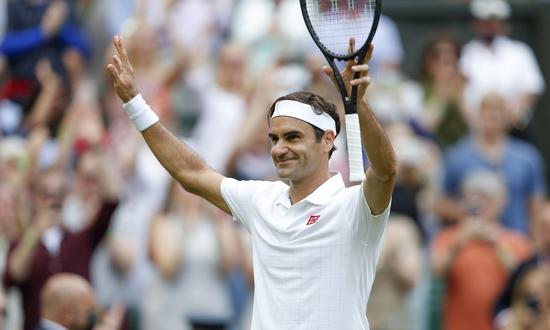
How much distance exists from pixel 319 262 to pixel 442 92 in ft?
24.9

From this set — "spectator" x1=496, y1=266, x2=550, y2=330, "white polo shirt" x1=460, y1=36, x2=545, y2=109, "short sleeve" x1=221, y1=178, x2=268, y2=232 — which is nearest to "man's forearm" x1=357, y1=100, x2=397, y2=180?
"short sleeve" x1=221, y1=178, x2=268, y2=232

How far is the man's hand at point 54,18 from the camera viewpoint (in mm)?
13242

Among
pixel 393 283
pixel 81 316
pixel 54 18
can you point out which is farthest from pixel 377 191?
pixel 54 18

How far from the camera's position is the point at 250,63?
1364 centimetres

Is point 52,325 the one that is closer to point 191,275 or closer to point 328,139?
point 191,275

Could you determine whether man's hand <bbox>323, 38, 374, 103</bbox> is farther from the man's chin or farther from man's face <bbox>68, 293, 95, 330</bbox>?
man's face <bbox>68, 293, 95, 330</bbox>

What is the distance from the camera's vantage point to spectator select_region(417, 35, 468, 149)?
1343cm

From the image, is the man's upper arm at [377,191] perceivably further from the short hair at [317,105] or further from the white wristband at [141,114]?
the white wristband at [141,114]

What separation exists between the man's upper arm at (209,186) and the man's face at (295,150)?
50cm

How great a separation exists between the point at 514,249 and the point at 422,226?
0.99m

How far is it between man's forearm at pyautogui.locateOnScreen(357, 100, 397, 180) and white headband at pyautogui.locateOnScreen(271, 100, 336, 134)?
0.54 metres

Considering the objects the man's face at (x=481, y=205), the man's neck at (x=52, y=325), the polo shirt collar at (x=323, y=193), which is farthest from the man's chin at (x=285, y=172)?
the man's face at (x=481, y=205)

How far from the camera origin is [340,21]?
6.57 meters

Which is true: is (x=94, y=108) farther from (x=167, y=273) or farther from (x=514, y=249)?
(x=514, y=249)
